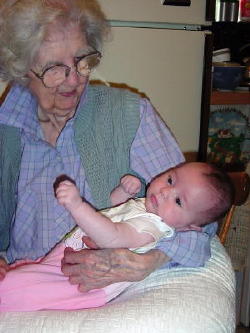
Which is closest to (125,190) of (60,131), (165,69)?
(60,131)

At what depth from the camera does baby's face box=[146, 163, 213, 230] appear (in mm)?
948

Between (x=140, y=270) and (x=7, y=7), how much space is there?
68cm

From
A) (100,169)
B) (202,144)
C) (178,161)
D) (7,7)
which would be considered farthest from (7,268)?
(202,144)

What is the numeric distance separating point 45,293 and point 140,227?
0.24m

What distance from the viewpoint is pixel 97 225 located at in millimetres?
864

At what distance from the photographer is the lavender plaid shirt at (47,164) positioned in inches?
44.2

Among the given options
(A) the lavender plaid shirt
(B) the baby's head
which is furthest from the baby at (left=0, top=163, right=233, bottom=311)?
(A) the lavender plaid shirt

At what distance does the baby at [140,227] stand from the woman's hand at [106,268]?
0.02 metres

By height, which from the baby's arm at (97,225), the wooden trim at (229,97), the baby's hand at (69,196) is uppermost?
the wooden trim at (229,97)

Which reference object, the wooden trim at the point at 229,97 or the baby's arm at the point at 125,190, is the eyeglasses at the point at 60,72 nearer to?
the baby's arm at the point at 125,190

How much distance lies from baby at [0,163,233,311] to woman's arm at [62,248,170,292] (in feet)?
0.06

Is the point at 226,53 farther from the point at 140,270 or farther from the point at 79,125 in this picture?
the point at 140,270

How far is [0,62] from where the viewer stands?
1132 mm

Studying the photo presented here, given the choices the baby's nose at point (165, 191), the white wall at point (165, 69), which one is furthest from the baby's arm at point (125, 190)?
the white wall at point (165, 69)
